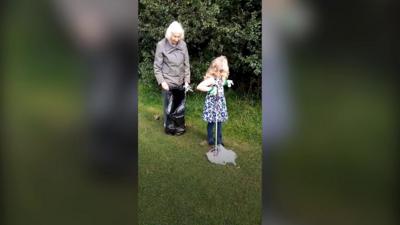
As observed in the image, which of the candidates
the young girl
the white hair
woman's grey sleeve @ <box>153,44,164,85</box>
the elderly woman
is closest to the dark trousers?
the young girl

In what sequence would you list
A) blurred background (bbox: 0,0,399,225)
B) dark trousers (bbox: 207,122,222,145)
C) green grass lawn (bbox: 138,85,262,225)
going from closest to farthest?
blurred background (bbox: 0,0,399,225) < green grass lawn (bbox: 138,85,262,225) < dark trousers (bbox: 207,122,222,145)

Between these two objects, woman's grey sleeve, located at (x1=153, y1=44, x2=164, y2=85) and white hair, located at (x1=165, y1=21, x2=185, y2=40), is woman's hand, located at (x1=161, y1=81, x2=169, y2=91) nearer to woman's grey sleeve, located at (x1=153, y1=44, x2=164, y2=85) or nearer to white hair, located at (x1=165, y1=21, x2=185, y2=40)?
woman's grey sleeve, located at (x1=153, y1=44, x2=164, y2=85)

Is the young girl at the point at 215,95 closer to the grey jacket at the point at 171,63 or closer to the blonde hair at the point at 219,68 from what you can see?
the blonde hair at the point at 219,68

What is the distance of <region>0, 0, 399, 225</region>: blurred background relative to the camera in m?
3.78

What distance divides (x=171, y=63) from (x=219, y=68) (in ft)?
1.25

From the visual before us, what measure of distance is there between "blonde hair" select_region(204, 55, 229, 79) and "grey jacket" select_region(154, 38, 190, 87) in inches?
7.4

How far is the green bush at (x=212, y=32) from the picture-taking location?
3.86 meters
